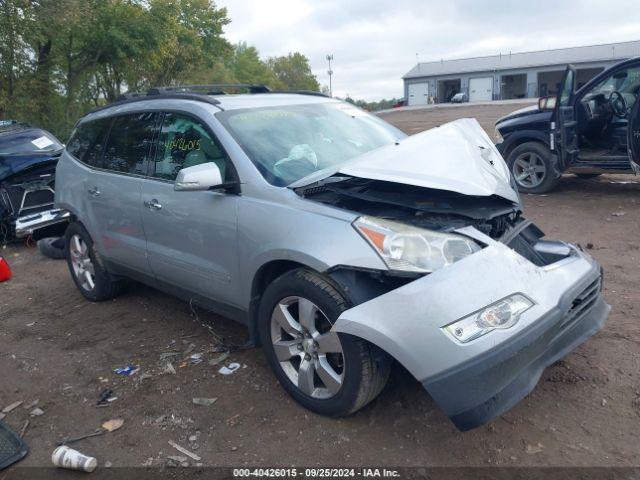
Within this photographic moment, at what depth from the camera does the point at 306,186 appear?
3.13m

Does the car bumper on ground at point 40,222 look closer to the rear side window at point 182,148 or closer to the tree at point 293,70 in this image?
the rear side window at point 182,148

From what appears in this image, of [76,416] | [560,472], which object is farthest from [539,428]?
[76,416]

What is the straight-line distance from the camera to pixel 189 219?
371 cm

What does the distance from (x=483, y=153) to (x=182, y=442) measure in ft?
8.17

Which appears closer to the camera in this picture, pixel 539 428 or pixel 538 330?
pixel 538 330

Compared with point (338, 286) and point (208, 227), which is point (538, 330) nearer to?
point (338, 286)

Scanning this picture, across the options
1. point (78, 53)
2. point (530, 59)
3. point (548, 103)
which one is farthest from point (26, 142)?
point (530, 59)

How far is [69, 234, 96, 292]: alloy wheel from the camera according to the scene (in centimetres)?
520

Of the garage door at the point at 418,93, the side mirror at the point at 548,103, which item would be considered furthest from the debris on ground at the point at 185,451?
the garage door at the point at 418,93

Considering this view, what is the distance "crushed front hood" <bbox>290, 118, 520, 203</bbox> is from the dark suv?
5.33 meters

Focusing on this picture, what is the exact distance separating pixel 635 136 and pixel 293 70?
253ft

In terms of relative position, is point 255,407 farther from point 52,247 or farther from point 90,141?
point 52,247

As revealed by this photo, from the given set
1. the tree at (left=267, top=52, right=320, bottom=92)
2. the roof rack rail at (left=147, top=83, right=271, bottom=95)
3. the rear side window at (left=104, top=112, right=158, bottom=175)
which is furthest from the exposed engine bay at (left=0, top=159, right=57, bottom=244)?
the tree at (left=267, top=52, right=320, bottom=92)

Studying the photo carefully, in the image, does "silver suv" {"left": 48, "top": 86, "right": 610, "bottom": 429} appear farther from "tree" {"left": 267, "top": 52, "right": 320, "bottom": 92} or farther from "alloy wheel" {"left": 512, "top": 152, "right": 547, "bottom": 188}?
"tree" {"left": 267, "top": 52, "right": 320, "bottom": 92}
